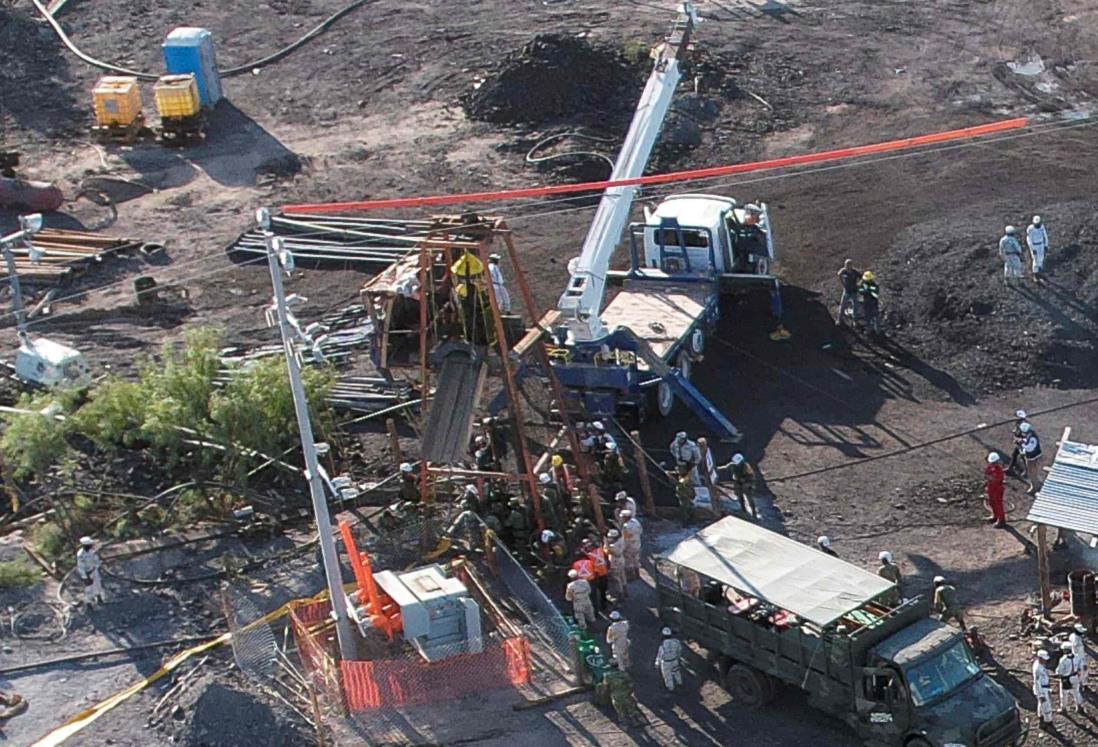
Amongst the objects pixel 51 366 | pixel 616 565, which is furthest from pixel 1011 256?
pixel 51 366

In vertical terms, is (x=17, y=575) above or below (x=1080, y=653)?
below

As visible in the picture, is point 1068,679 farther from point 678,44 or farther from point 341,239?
point 341,239

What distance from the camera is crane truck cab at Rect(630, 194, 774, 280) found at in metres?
37.5

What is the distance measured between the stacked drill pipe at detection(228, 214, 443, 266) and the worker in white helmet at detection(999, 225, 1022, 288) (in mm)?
12660

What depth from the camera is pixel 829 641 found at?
79.7 feet

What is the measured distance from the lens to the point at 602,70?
161 ft

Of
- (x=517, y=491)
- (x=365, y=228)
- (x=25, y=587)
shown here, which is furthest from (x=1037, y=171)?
(x=25, y=587)

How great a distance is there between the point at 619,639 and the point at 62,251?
2111 centimetres

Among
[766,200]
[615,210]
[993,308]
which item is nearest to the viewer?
[615,210]

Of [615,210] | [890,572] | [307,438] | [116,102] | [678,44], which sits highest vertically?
[678,44]

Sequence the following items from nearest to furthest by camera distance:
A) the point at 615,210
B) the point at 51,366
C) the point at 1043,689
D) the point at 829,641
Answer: the point at 829,641 → the point at 1043,689 → the point at 51,366 → the point at 615,210

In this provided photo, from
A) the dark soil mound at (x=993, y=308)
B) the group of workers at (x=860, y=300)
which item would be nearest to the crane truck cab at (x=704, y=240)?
the group of workers at (x=860, y=300)

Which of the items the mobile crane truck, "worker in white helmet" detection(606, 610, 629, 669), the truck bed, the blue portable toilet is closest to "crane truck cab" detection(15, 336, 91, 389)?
the mobile crane truck

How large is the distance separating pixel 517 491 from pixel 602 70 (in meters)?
20.7
